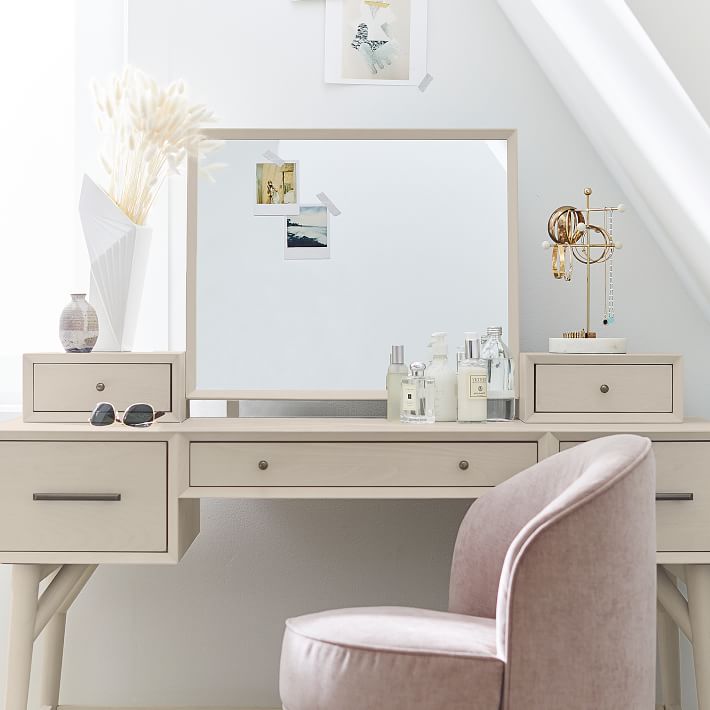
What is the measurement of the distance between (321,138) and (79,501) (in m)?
0.88

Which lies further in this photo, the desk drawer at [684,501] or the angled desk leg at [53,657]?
the angled desk leg at [53,657]

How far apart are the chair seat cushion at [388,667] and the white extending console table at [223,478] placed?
34cm

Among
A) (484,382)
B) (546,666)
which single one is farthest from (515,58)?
(546,666)

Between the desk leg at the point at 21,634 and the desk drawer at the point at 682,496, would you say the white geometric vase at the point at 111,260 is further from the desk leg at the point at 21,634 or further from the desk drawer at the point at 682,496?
the desk drawer at the point at 682,496

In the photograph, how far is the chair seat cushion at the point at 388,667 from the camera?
99cm

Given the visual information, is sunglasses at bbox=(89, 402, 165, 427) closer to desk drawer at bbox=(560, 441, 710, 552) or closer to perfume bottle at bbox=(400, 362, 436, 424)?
perfume bottle at bbox=(400, 362, 436, 424)

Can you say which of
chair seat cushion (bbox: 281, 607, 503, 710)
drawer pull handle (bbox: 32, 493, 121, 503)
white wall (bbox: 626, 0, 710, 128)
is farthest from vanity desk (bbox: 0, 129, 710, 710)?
white wall (bbox: 626, 0, 710, 128)

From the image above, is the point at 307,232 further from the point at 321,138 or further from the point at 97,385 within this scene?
the point at 97,385

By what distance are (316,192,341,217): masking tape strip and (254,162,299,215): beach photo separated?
0.05 meters

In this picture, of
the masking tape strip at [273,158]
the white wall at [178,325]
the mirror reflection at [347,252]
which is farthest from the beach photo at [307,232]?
the white wall at [178,325]

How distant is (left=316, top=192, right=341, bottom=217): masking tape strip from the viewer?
5.61 ft

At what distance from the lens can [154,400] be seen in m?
1.53

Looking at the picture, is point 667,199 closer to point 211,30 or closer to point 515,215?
point 515,215

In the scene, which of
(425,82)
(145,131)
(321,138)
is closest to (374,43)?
(425,82)
